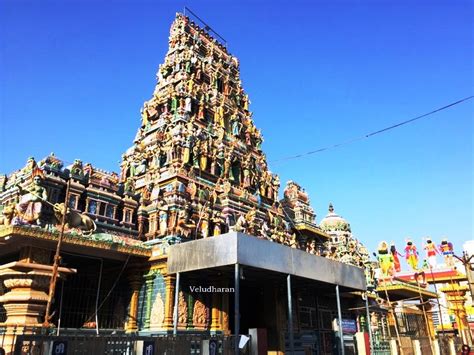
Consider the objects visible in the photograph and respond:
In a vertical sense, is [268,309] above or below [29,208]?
below

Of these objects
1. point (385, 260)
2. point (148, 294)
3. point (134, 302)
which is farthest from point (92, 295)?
point (385, 260)

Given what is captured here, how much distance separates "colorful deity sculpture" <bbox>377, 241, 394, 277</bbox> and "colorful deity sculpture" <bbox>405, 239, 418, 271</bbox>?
5.31ft

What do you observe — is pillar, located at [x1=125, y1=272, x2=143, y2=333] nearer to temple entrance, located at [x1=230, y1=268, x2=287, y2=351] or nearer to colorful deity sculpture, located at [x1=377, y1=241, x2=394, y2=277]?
temple entrance, located at [x1=230, y1=268, x2=287, y2=351]

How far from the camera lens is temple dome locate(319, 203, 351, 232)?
53.8 metres

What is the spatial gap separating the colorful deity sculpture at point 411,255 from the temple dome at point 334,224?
673 inches

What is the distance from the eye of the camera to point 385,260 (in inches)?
1382

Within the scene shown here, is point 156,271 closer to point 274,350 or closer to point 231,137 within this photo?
point 274,350

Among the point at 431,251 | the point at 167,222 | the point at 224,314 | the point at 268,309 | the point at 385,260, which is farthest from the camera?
the point at 431,251

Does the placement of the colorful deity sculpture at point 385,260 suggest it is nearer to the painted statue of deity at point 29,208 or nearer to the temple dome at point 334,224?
the temple dome at point 334,224

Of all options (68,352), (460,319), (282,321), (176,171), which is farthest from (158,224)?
(460,319)

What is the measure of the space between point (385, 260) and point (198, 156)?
19.8 metres

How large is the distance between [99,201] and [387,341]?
1771 centimetres

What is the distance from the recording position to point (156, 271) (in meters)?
18.3

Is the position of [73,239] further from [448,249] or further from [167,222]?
[448,249]
